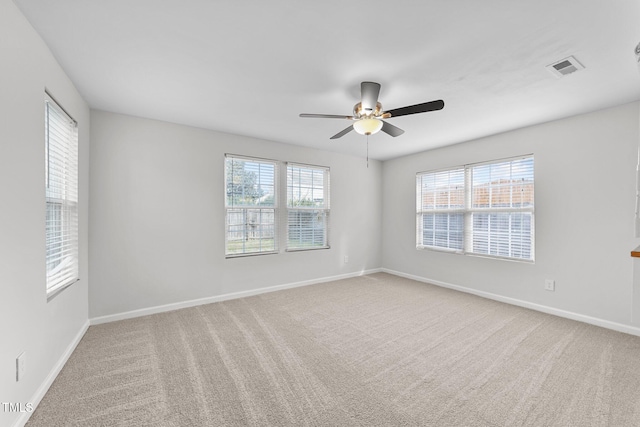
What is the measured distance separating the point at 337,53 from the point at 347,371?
2433 millimetres

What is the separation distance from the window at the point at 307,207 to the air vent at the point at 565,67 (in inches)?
129

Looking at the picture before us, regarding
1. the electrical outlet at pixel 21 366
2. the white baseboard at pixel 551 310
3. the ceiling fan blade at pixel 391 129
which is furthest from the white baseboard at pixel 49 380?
the white baseboard at pixel 551 310

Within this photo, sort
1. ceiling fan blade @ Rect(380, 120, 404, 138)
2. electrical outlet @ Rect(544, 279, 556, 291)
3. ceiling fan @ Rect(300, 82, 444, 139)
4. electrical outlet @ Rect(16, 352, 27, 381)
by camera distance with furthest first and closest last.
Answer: electrical outlet @ Rect(544, 279, 556, 291) → ceiling fan blade @ Rect(380, 120, 404, 138) → ceiling fan @ Rect(300, 82, 444, 139) → electrical outlet @ Rect(16, 352, 27, 381)

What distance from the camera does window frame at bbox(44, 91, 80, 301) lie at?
2070 mm

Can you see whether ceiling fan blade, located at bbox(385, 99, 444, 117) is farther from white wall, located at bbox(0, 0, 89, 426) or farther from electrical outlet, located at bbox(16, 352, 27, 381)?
electrical outlet, located at bbox(16, 352, 27, 381)

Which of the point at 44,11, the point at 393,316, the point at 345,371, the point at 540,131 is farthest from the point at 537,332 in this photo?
the point at 44,11

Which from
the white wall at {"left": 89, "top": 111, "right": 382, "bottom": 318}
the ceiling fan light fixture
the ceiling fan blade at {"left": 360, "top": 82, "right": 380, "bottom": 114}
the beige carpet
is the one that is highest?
the ceiling fan blade at {"left": 360, "top": 82, "right": 380, "bottom": 114}

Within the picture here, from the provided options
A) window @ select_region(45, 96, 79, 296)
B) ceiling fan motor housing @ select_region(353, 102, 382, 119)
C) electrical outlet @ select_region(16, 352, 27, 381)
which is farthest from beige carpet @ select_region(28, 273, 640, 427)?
ceiling fan motor housing @ select_region(353, 102, 382, 119)

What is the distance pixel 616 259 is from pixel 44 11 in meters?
5.28

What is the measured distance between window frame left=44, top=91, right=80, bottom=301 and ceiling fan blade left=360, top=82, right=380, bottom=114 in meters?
2.43

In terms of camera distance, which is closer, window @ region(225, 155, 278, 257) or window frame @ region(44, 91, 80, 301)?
window frame @ region(44, 91, 80, 301)

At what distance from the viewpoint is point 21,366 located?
1.58m

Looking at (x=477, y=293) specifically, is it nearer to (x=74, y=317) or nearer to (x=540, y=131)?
(x=540, y=131)

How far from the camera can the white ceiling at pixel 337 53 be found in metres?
1.56
